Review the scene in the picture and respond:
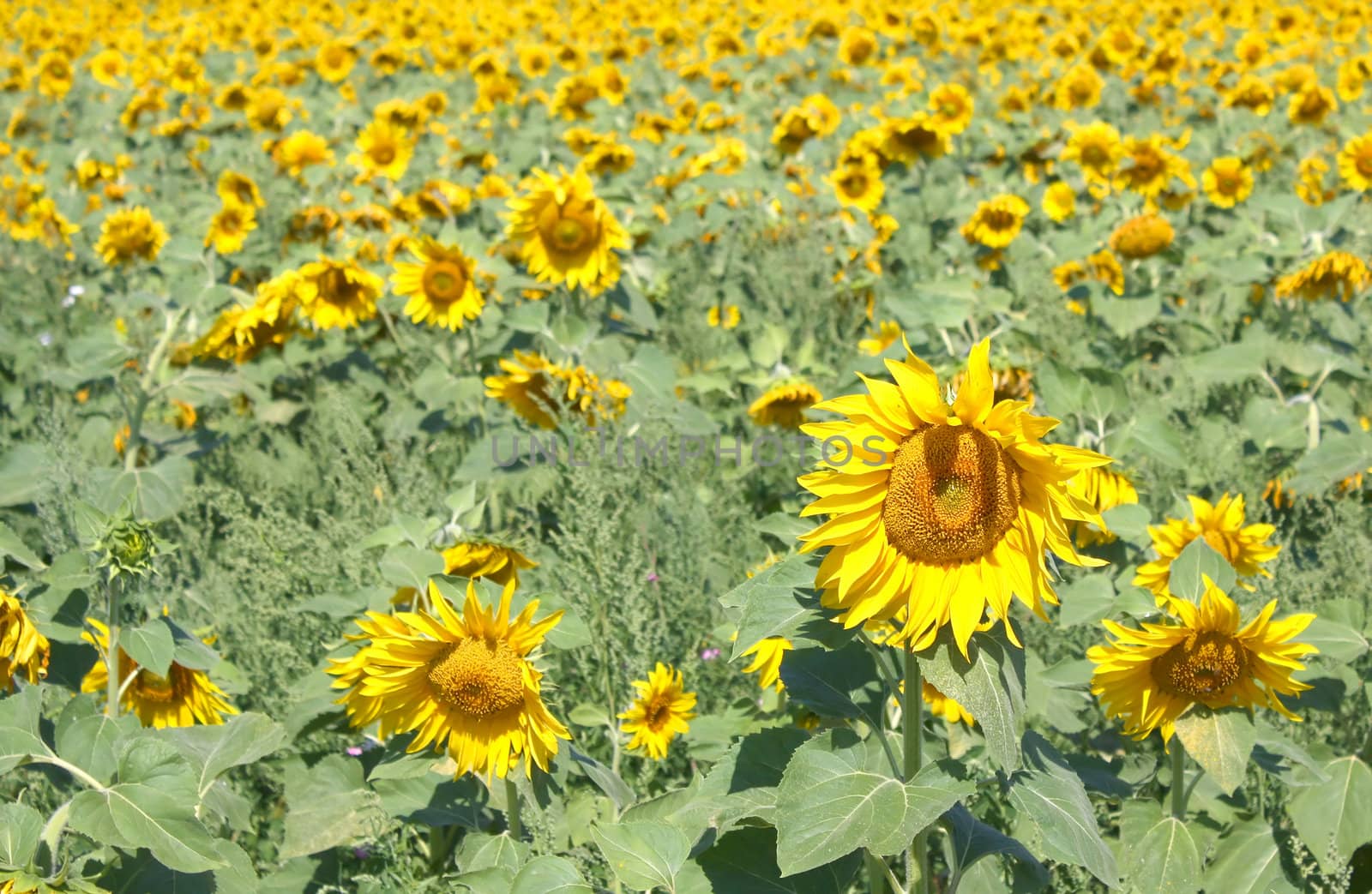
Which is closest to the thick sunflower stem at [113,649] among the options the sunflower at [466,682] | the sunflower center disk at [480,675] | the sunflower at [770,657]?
the sunflower at [466,682]

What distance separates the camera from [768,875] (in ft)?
5.37

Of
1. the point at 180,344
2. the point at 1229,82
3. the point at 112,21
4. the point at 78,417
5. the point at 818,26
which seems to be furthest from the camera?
the point at 112,21

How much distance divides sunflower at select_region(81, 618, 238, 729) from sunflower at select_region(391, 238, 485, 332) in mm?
1490

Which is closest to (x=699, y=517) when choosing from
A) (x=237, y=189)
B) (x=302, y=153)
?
(x=237, y=189)

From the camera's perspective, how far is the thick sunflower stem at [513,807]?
1.94 metres

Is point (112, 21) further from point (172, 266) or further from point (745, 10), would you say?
point (172, 266)

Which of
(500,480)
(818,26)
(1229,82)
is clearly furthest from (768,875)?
(818,26)

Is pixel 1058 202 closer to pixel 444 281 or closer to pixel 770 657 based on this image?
pixel 444 281

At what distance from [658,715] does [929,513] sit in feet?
3.92

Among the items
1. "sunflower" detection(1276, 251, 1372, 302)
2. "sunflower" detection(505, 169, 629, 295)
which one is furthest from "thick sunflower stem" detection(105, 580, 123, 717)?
"sunflower" detection(1276, 251, 1372, 302)

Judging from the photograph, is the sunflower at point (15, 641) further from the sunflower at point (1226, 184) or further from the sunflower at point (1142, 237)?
the sunflower at point (1226, 184)

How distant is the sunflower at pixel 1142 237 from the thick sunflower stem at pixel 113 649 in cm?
348

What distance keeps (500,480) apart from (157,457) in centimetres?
157

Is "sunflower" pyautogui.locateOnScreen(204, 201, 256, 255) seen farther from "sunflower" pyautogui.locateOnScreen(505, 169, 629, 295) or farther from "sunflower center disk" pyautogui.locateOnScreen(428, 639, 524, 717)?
"sunflower center disk" pyautogui.locateOnScreen(428, 639, 524, 717)
